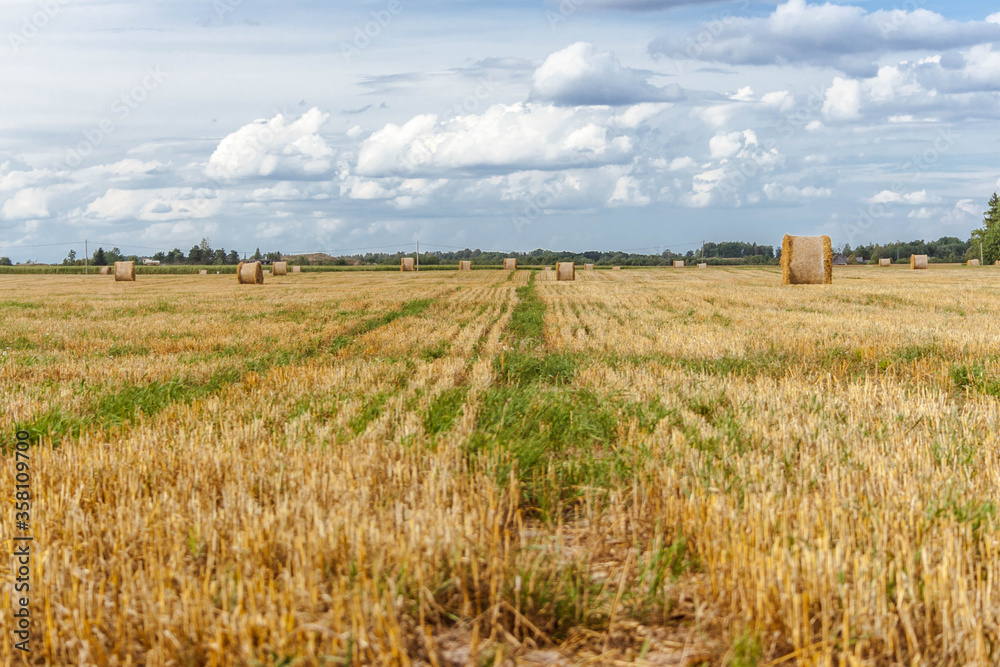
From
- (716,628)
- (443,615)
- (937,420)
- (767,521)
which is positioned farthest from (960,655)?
(937,420)

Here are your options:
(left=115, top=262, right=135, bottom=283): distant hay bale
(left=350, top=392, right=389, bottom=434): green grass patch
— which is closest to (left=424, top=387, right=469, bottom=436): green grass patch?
(left=350, top=392, right=389, bottom=434): green grass patch

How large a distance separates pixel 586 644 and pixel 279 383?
674cm

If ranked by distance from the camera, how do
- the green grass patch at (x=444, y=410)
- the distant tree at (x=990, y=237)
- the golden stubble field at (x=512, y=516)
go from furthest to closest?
1. the distant tree at (x=990, y=237)
2. the green grass patch at (x=444, y=410)
3. the golden stubble field at (x=512, y=516)

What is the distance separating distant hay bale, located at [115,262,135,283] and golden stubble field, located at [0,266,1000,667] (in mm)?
49808

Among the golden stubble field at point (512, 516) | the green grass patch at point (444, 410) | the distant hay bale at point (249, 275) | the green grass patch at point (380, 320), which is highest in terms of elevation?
the distant hay bale at point (249, 275)

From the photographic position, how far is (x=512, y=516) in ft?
14.1

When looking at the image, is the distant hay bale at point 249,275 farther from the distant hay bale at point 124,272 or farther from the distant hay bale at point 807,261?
the distant hay bale at point 807,261

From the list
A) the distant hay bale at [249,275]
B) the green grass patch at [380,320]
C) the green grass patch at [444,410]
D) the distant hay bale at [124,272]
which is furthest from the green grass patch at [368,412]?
the distant hay bale at [124,272]

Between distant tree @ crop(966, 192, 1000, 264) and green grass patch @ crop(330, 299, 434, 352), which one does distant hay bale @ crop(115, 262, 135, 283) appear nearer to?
green grass patch @ crop(330, 299, 434, 352)

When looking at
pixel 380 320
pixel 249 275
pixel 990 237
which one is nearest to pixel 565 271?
pixel 249 275

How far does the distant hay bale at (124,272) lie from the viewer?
54.9 meters

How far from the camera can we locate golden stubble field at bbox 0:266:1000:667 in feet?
9.71

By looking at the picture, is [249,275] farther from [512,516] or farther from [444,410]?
[512,516]

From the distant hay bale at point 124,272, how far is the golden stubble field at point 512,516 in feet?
163
